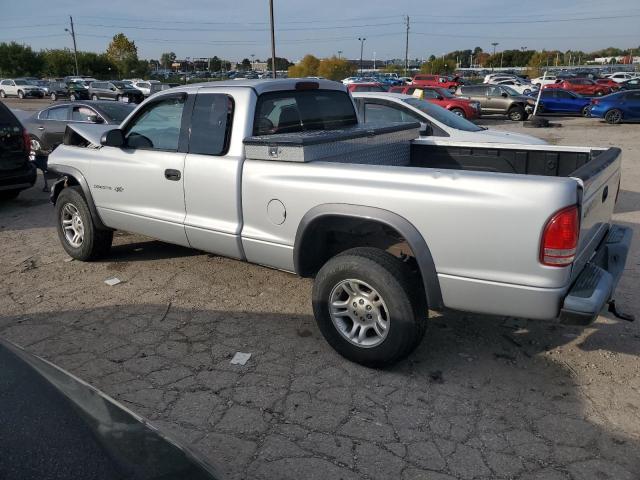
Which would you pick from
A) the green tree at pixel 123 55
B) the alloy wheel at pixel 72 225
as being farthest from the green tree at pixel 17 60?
the alloy wheel at pixel 72 225

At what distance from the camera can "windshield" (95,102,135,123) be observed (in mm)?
10578

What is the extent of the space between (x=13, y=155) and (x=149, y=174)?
178 inches

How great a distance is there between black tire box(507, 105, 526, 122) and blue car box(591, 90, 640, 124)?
2794 millimetres

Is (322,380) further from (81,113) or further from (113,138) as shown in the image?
(81,113)

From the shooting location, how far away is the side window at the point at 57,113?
1202 cm

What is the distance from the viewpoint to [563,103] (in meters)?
25.3

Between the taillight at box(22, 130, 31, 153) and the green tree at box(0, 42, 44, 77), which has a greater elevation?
the green tree at box(0, 42, 44, 77)

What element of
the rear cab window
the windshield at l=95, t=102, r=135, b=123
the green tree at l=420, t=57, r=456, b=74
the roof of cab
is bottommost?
the windshield at l=95, t=102, r=135, b=123

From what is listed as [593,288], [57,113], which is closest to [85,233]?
[593,288]

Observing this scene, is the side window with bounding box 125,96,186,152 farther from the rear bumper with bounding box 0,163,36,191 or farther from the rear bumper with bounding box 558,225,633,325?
the rear bumper with bounding box 0,163,36,191

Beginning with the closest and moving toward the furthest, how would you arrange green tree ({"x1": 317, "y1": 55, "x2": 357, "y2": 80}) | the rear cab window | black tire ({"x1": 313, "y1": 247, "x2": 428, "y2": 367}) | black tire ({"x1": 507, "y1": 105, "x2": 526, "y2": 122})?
black tire ({"x1": 313, "y1": 247, "x2": 428, "y2": 367})
the rear cab window
black tire ({"x1": 507, "y1": 105, "x2": 526, "y2": 122})
green tree ({"x1": 317, "y1": 55, "x2": 357, "y2": 80})

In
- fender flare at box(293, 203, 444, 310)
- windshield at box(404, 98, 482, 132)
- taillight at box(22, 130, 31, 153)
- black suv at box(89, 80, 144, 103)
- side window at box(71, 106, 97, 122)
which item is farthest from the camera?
black suv at box(89, 80, 144, 103)

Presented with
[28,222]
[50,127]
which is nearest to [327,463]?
[28,222]

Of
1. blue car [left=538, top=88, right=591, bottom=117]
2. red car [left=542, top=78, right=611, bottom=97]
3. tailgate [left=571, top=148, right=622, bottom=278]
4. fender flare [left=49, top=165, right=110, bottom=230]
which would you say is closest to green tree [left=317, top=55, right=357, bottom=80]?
red car [left=542, top=78, right=611, bottom=97]
